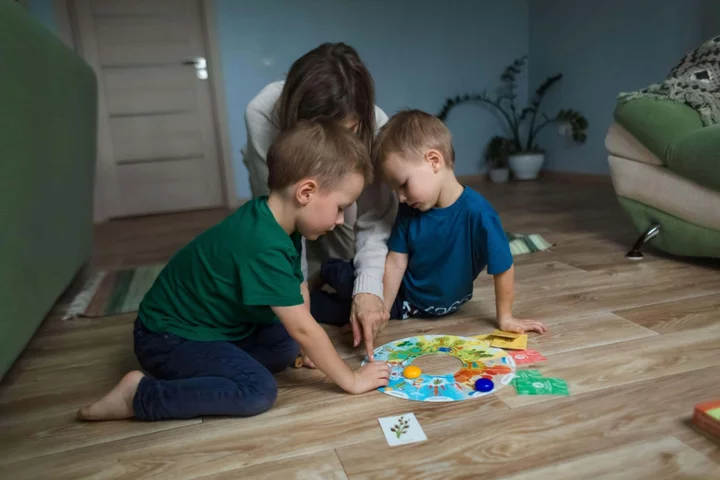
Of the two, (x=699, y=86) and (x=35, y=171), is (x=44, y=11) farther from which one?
(x=699, y=86)

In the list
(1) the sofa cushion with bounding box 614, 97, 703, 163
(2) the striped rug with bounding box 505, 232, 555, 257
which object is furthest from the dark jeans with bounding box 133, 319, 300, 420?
(1) the sofa cushion with bounding box 614, 97, 703, 163

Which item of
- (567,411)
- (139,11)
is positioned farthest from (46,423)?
(139,11)

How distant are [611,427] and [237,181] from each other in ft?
10.1

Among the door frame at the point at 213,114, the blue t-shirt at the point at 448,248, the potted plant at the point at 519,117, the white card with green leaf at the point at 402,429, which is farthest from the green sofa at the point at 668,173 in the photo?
the door frame at the point at 213,114

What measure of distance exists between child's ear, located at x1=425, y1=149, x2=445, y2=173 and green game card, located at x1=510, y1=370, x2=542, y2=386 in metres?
0.42

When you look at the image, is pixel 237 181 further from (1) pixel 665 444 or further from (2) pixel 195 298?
(1) pixel 665 444

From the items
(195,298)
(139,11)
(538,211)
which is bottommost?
(538,211)

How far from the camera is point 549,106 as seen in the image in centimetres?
379

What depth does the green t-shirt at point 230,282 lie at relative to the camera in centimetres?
88

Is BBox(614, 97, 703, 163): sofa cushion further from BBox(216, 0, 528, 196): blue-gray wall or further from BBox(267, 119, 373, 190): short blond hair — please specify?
BBox(216, 0, 528, 196): blue-gray wall

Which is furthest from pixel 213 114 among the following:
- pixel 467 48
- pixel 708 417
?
pixel 708 417

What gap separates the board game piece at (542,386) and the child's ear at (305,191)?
0.47 metres

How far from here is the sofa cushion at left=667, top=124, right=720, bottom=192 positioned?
4.62 ft

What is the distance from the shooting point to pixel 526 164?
12.5 feet
